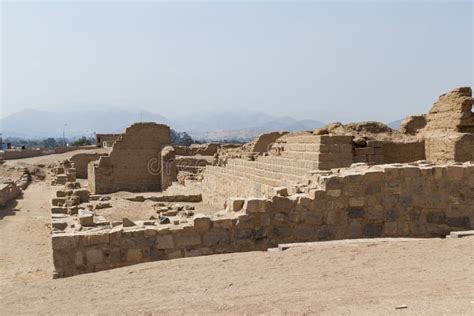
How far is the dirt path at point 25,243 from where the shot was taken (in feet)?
27.4

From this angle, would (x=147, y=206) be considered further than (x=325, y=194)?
Yes

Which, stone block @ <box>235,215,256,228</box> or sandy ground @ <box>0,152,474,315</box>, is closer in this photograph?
sandy ground @ <box>0,152,474,315</box>

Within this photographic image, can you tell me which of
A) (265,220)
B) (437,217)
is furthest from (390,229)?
(265,220)

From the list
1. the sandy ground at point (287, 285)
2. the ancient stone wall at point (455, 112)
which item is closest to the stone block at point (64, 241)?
the sandy ground at point (287, 285)

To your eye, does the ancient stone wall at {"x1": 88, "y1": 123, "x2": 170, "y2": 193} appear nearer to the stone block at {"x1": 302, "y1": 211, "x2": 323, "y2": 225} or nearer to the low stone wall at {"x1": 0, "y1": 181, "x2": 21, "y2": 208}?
the low stone wall at {"x1": 0, "y1": 181, "x2": 21, "y2": 208}

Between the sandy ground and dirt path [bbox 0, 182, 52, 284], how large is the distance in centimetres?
280

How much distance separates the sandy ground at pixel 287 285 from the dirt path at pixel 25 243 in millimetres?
2801

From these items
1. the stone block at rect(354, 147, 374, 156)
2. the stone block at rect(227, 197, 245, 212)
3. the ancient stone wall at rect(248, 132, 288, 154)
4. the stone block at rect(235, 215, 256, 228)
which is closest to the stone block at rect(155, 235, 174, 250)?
the stone block at rect(235, 215, 256, 228)

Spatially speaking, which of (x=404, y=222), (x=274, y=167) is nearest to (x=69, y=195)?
(x=274, y=167)

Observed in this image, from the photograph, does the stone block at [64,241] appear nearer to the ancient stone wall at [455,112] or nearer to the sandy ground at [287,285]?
the sandy ground at [287,285]

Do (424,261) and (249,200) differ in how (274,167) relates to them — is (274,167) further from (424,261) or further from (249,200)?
(424,261)

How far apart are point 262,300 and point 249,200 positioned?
2415 mm

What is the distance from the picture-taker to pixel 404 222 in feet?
24.2

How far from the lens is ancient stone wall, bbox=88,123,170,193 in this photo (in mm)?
24609
